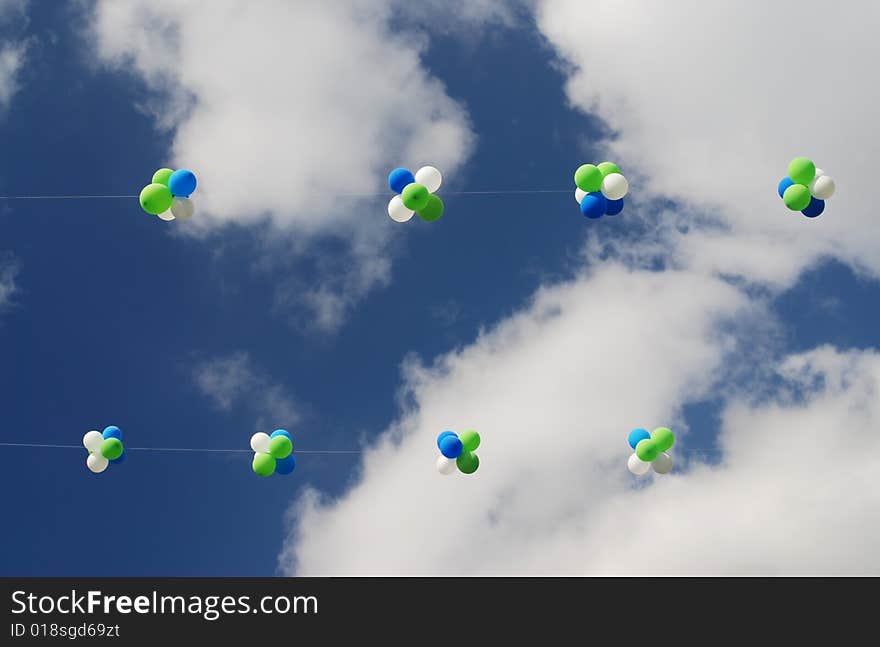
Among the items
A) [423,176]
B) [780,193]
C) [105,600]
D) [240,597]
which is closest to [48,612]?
[105,600]

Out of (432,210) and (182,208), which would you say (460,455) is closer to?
(432,210)

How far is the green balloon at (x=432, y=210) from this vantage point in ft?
36.6

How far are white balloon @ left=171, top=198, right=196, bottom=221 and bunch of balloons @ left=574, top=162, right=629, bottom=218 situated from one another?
228 inches

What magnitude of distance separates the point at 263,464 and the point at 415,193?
204 inches

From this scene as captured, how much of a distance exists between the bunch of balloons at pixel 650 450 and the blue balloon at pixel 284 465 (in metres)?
5.75

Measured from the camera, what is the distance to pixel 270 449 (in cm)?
1252

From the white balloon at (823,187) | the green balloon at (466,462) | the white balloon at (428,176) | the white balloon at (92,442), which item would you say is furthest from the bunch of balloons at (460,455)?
the white balloon at (823,187)

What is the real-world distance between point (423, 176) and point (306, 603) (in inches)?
239

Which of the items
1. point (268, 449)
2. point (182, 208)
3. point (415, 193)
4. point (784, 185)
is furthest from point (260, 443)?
point (784, 185)

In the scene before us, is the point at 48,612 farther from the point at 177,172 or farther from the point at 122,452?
the point at 177,172

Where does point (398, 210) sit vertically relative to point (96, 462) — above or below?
above

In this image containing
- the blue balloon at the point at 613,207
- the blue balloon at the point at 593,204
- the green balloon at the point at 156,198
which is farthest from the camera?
the blue balloon at the point at 613,207

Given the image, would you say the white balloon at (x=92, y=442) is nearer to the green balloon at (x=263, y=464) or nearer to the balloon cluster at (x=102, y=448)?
the balloon cluster at (x=102, y=448)

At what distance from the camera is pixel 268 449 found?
41.1 feet
